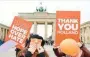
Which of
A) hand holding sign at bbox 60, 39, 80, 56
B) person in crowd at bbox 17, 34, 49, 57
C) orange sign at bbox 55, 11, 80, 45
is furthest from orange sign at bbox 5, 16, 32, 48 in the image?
hand holding sign at bbox 60, 39, 80, 56

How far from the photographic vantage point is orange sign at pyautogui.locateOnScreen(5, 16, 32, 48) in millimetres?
4708

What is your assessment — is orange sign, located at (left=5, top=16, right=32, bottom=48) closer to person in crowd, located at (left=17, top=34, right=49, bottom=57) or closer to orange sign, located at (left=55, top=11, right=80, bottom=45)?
orange sign, located at (left=55, top=11, right=80, bottom=45)

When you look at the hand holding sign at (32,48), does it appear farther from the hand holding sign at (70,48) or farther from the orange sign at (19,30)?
the orange sign at (19,30)

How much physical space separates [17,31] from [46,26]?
258 feet

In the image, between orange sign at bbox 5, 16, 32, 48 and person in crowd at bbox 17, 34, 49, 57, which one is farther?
orange sign at bbox 5, 16, 32, 48

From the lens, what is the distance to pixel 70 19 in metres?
4.52

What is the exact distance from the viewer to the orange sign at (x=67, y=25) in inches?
176

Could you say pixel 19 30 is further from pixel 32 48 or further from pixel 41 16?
pixel 41 16

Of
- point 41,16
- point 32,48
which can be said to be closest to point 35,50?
point 32,48

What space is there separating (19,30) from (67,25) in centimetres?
76

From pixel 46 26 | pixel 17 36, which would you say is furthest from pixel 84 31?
pixel 17 36

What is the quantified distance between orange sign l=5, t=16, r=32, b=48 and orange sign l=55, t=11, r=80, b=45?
472 millimetres

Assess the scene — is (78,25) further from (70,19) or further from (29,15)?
A: (29,15)

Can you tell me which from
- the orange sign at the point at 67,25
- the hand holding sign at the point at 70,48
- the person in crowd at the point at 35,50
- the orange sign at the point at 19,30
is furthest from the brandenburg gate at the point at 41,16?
the hand holding sign at the point at 70,48
